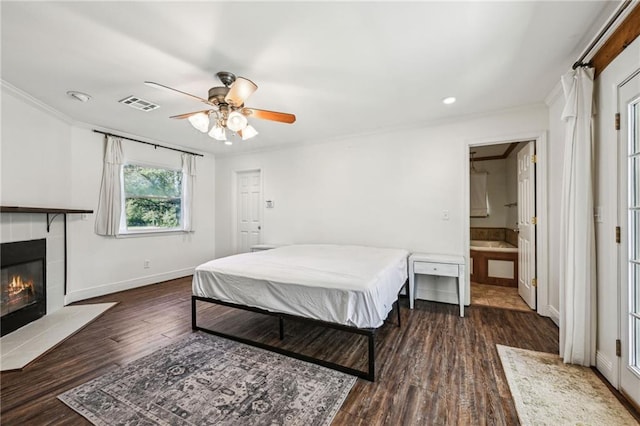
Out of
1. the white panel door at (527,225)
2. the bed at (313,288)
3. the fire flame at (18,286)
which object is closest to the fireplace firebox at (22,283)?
the fire flame at (18,286)

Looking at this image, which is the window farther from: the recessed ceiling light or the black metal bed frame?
the black metal bed frame

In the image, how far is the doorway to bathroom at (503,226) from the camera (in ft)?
11.0

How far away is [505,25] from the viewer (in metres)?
1.79

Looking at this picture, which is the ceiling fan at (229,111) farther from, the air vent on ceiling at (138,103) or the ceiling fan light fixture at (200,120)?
the air vent on ceiling at (138,103)

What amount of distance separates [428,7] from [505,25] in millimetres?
629

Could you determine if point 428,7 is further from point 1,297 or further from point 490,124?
point 1,297

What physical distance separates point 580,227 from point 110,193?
18.5 ft

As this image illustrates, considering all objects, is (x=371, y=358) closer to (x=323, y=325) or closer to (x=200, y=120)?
(x=323, y=325)

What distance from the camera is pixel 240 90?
80.4 inches

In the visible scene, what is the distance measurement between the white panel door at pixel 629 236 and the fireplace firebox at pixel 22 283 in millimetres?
5328

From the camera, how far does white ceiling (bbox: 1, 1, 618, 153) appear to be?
5.46ft

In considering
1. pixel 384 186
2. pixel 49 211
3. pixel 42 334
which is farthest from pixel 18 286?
pixel 384 186

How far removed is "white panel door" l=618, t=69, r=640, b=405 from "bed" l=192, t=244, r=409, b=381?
1.54m

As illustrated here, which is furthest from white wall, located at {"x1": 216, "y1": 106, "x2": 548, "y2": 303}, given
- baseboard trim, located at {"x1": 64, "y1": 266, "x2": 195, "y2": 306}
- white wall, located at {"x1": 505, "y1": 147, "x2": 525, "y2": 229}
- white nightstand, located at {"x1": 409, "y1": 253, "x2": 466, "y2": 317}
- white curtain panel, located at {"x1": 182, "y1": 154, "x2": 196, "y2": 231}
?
white wall, located at {"x1": 505, "y1": 147, "x2": 525, "y2": 229}
